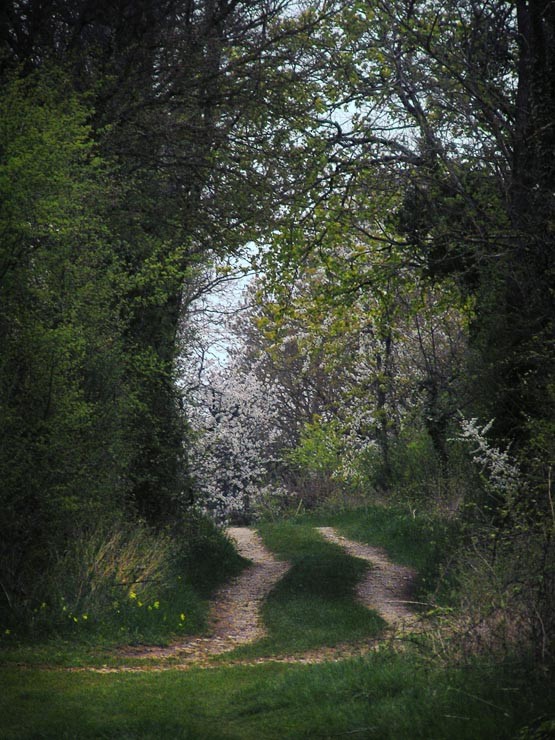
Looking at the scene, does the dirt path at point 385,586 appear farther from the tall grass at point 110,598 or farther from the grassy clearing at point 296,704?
the grassy clearing at point 296,704

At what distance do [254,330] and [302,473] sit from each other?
6.19m

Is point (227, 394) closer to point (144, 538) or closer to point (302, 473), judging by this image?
point (302, 473)

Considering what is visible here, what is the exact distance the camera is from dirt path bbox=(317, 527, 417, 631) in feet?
41.2

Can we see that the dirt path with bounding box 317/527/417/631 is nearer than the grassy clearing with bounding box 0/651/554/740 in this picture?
No

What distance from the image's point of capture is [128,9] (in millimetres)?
13969

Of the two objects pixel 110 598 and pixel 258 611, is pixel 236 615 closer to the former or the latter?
pixel 258 611

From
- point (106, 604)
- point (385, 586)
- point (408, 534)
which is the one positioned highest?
point (408, 534)

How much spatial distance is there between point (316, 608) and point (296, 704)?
5458 mm

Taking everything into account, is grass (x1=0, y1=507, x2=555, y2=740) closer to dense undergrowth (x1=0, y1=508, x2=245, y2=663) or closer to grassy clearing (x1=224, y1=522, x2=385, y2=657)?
dense undergrowth (x1=0, y1=508, x2=245, y2=663)

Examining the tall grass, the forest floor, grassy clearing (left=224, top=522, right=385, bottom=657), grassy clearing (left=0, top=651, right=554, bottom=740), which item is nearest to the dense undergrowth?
the tall grass

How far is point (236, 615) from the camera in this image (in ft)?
42.5

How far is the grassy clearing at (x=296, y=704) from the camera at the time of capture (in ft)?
20.7

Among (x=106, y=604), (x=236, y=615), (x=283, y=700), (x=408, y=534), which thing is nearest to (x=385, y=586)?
(x=236, y=615)

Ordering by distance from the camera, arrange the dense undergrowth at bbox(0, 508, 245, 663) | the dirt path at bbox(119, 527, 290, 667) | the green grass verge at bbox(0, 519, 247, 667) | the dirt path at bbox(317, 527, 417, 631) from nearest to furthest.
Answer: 1. the green grass verge at bbox(0, 519, 247, 667)
2. the dense undergrowth at bbox(0, 508, 245, 663)
3. the dirt path at bbox(119, 527, 290, 667)
4. the dirt path at bbox(317, 527, 417, 631)
